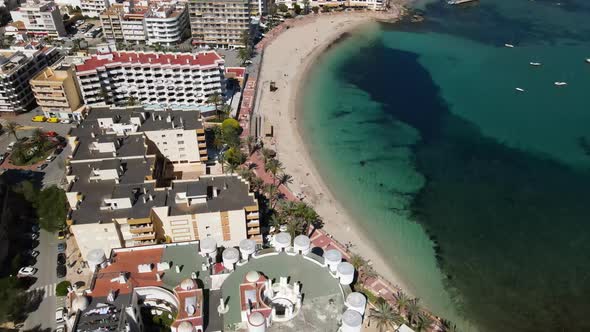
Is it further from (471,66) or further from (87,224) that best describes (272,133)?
(471,66)

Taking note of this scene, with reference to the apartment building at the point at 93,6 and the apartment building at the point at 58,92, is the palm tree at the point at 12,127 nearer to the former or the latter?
the apartment building at the point at 58,92

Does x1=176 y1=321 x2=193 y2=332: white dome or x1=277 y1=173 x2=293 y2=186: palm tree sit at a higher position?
x1=176 y1=321 x2=193 y2=332: white dome

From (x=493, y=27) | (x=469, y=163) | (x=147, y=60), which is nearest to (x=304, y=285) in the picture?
(x=469, y=163)

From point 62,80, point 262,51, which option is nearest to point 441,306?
point 62,80

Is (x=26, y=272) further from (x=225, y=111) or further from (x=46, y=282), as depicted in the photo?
(x=225, y=111)

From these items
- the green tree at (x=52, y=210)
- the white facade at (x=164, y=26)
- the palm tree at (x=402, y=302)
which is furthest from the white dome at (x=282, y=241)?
the white facade at (x=164, y=26)

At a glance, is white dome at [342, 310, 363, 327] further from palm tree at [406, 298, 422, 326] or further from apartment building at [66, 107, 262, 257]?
apartment building at [66, 107, 262, 257]

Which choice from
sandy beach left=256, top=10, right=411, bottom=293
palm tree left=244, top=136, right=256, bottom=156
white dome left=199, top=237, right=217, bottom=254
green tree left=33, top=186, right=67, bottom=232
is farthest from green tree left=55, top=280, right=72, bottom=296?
palm tree left=244, top=136, right=256, bottom=156
